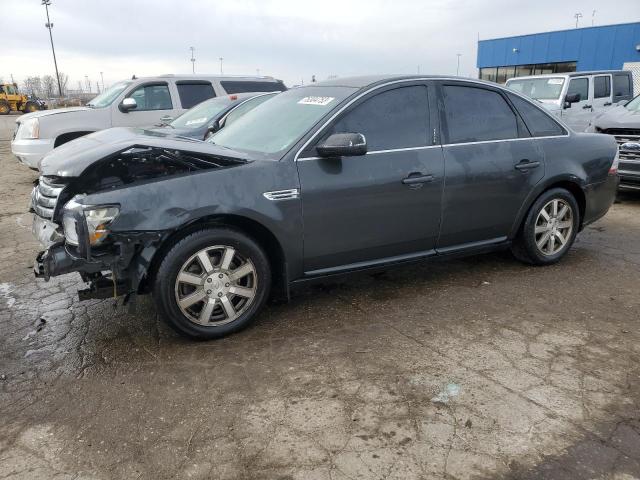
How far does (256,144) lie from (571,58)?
33.6 meters

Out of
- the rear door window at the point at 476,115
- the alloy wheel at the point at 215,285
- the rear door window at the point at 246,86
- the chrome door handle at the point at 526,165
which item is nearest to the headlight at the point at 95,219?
the alloy wheel at the point at 215,285

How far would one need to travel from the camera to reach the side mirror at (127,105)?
889cm

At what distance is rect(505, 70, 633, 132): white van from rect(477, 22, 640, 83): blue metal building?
1820 cm

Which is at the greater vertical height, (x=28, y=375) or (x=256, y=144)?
(x=256, y=144)

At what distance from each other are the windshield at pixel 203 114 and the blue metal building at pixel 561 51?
27369 mm

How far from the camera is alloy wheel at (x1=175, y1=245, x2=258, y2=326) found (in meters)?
3.32

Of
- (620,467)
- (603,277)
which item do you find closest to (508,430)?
(620,467)

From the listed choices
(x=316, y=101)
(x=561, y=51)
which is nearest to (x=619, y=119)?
(x=316, y=101)

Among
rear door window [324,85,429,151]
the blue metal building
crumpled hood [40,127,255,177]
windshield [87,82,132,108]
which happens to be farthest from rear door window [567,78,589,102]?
the blue metal building

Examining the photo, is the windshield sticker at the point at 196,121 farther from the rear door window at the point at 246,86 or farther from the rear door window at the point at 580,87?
the rear door window at the point at 580,87

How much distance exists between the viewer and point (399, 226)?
394 centimetres

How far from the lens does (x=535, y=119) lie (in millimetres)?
4637

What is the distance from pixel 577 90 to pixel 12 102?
41959 millimetres

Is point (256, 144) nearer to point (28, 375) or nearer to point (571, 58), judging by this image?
point (28, 375)
